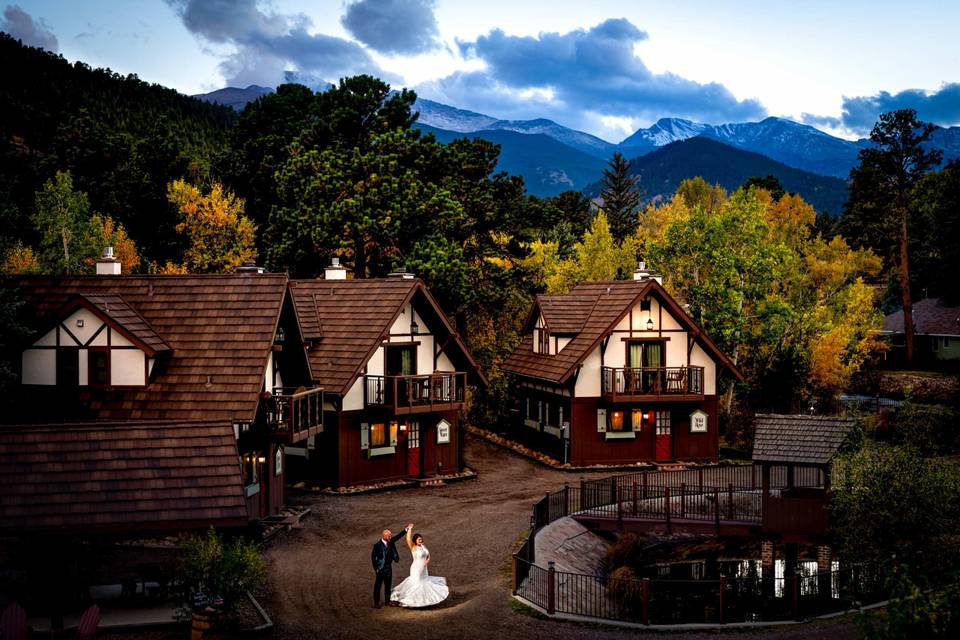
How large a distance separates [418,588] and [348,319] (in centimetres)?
1775

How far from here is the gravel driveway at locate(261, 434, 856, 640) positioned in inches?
861

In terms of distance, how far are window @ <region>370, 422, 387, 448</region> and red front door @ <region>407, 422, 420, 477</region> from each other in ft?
3.91

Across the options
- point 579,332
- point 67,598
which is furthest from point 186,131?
point 67,598

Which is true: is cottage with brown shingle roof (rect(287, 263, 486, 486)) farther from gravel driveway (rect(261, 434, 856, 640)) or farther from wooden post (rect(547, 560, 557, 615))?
wooden post (rect(547, 560, 557, 615))

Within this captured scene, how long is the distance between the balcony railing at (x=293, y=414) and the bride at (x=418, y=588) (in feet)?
27.6

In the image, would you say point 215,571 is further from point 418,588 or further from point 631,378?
point 631,378

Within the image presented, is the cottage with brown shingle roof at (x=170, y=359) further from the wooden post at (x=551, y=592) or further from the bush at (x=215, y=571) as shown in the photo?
the wooden post at (x=551, y=592)

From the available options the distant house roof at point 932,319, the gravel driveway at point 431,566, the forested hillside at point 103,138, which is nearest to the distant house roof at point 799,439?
the gravel driveway at point 431,566

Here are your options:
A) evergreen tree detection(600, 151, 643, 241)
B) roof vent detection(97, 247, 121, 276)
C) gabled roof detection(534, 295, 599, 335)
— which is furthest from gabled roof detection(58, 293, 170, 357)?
evergreen tree detection(600, 151, 643, 241)

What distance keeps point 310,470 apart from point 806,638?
849 inches

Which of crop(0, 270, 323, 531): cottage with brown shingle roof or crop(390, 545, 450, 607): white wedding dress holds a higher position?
crop(0, 270, 323, 531): cottage with brown shingle roof

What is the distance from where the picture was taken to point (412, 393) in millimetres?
38469

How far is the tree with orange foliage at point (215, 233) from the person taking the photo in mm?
64375

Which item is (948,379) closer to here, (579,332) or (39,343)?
(579,332)
